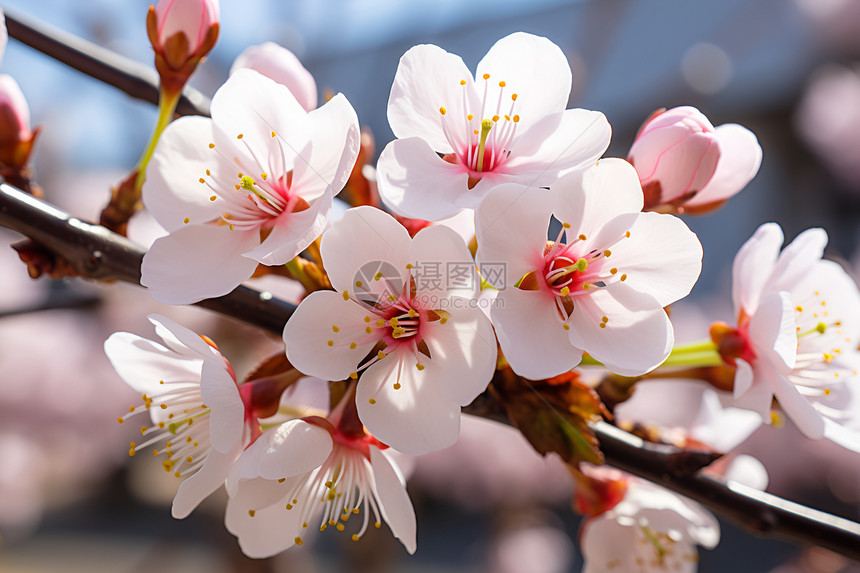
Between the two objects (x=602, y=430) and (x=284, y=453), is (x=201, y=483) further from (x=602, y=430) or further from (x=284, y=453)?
(x=602, y=430)

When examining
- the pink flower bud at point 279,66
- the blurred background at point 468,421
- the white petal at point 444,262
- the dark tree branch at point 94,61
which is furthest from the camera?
the blurred background at point 468,421

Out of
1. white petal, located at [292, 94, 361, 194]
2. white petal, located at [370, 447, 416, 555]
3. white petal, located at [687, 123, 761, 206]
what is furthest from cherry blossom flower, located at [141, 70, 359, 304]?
white petal, located at [687, 123, 761, 206]

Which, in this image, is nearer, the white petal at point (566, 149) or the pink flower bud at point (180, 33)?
the white petal at point (566, 149)

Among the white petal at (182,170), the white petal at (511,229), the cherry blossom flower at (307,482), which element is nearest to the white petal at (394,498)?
the cherry blossom flower at (307,482)

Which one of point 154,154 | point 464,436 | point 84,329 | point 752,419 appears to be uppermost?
point 154,154

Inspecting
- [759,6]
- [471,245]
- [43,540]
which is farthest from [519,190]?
[43,540]

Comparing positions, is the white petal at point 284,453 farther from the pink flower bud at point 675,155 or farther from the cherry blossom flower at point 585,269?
the pink flower bud at point 675,155

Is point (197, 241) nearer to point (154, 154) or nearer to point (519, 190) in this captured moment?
point (154, 154)
